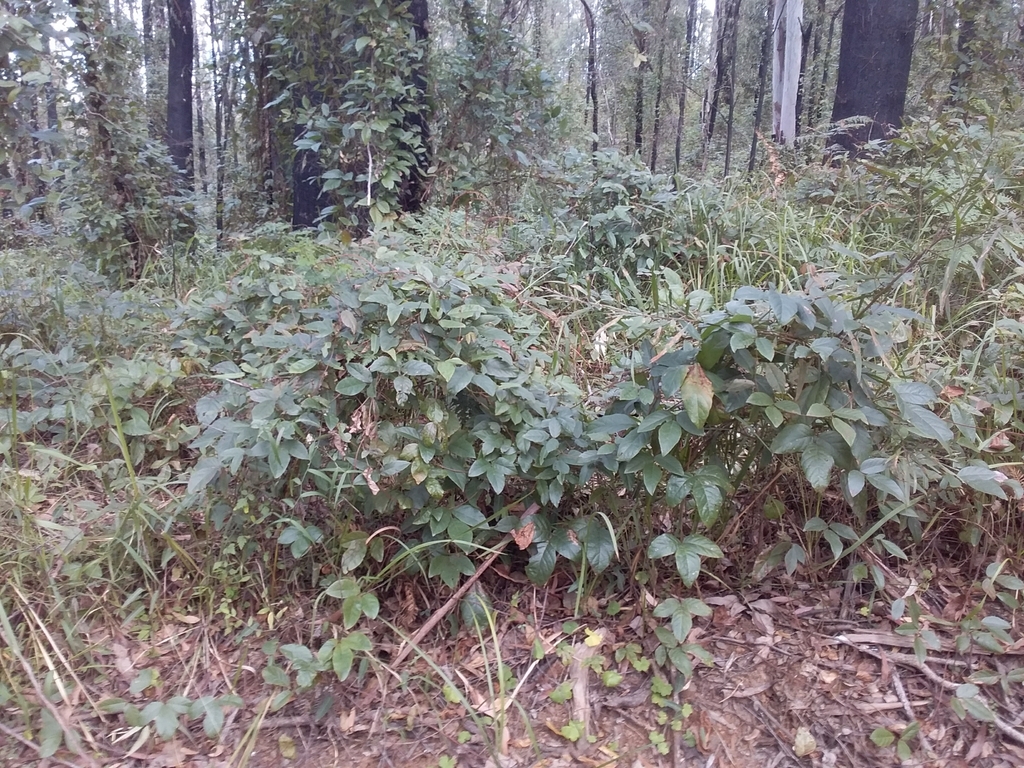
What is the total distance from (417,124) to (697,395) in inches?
139

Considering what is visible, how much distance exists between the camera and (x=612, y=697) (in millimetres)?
1746

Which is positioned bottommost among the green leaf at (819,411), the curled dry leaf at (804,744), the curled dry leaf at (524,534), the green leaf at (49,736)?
the green leaf at (49,736)

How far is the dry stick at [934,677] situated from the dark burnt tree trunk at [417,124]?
3516 millimetres

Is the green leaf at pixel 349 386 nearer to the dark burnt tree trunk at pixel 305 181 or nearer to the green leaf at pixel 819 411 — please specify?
the green leaf at pixel 819 411

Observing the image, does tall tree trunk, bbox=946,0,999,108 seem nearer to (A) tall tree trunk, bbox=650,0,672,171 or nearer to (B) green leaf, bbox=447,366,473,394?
(B) green leaf, bbox=447,366,473,394

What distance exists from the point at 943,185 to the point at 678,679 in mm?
2476

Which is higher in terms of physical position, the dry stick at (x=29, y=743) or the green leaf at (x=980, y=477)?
the green leaf at (x=980, y=477)

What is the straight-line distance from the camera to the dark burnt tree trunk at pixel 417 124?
429 centimetres

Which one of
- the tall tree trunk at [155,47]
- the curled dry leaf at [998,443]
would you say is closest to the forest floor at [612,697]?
the curled dry leaf at [998,443]

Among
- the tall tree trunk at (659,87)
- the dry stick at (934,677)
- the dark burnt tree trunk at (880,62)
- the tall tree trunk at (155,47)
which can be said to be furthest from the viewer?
the tall tree trunk at (659,87)

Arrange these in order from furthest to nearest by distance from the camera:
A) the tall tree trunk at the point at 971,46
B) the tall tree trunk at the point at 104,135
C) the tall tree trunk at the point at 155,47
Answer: the tall tree trunk at the point at 155,47 → the tall tree trunk at the point at 971,46 → the tall tree trunk at the point at 104,135

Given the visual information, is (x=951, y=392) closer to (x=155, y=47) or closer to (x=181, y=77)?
(x=181, y=77)

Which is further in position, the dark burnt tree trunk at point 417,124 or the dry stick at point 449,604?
the dark burnt tree trunk at point 417,124

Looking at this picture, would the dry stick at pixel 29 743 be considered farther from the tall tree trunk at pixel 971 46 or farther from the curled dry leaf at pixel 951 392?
the tall tree trunk at pixel 971 46
